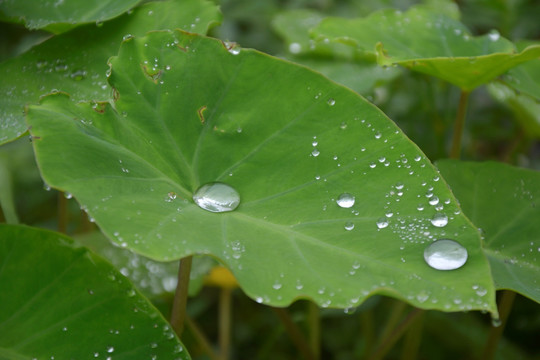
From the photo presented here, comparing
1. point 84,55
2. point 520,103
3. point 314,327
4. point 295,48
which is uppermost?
point 84,55

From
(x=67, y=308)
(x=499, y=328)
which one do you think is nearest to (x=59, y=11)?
(x=67, y=308)

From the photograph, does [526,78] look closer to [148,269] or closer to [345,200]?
[345,200]

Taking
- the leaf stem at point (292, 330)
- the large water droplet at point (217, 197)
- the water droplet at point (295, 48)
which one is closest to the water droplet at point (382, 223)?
the large water droplet at point (217, 197)

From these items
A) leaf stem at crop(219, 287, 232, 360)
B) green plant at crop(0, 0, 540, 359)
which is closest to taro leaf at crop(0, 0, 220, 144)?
green plant at crop(0, 0, 540, 359)

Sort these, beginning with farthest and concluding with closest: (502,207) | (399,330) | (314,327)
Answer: (314,327) → (399,330) → (502,207)

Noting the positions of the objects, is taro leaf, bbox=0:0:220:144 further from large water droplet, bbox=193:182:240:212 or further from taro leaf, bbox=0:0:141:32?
large water droplet, bbox=193:182:240:212

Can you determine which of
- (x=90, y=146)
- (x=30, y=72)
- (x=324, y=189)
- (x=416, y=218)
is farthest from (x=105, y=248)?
(x=416, y=218)

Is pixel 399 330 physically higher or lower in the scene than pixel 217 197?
lower
